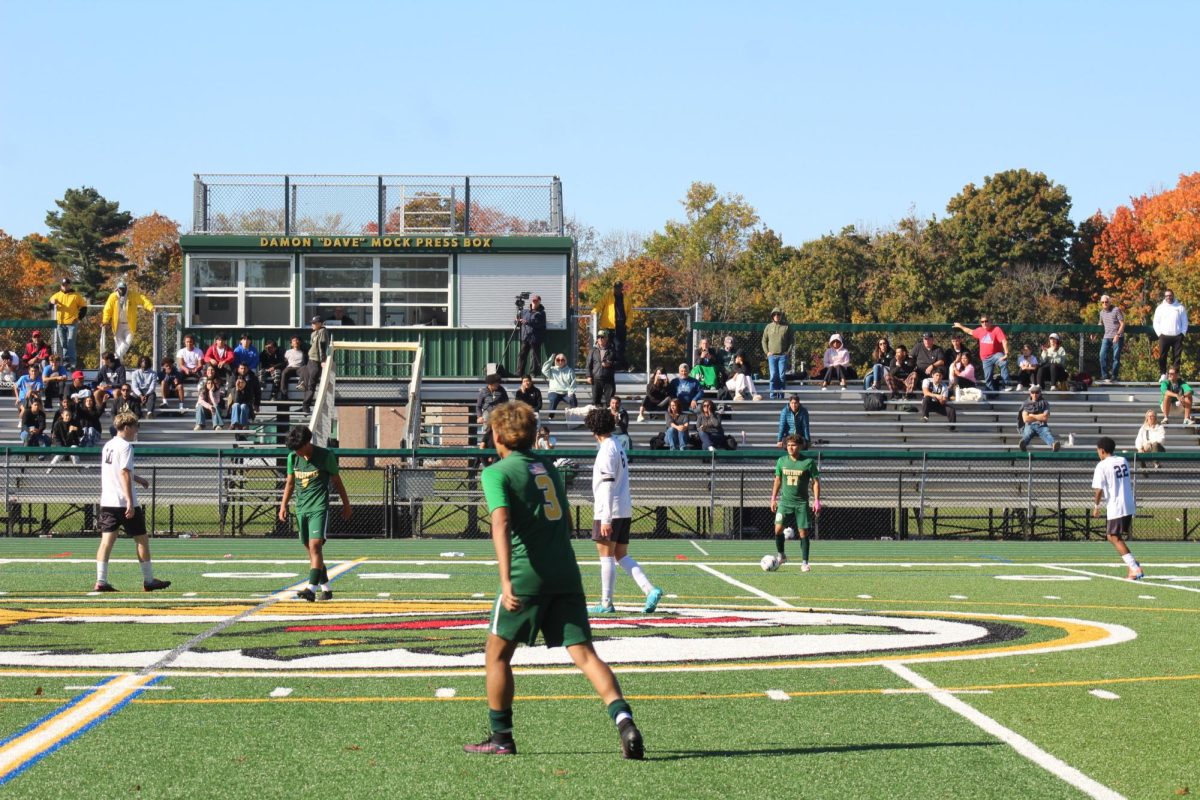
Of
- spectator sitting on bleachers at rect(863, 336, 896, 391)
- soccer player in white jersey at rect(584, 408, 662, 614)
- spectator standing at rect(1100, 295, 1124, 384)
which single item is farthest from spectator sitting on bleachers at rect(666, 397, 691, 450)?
soccer player in white jersey at rect(584, 408, 662, 614)

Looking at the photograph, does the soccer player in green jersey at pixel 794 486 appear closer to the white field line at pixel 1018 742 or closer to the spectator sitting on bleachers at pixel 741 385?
the white field line at pixel 1018 742

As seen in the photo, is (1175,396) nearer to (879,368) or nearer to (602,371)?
(879,368)

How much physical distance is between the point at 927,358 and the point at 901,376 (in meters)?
0.70

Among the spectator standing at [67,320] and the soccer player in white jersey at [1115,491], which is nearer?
the soccer player in white jersey at [1115,491]

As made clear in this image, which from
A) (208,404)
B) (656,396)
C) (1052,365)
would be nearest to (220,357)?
(208,404)

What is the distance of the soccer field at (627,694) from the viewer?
21.9 ft

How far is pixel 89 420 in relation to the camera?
27.2 m

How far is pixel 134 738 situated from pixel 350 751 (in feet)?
3.93

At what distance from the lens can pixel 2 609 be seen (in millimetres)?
13422

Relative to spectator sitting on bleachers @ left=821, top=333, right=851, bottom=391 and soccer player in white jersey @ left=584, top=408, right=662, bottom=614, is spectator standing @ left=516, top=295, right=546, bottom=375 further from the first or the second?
soccer player in white jersey @ left=584, top=408, right=662, bottom=614

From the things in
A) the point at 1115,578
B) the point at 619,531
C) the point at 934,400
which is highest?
the point at 934,400

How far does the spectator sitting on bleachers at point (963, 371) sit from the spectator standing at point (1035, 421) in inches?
115

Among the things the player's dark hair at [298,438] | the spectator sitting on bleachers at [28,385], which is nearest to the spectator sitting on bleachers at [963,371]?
the spectator sitting on bleachers at [28,385]

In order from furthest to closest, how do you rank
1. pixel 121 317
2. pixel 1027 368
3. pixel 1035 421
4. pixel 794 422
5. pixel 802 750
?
pixel 1027 368, pixel 121 317, pixel 1035 421, pixel 794 422, pixel 802 750
